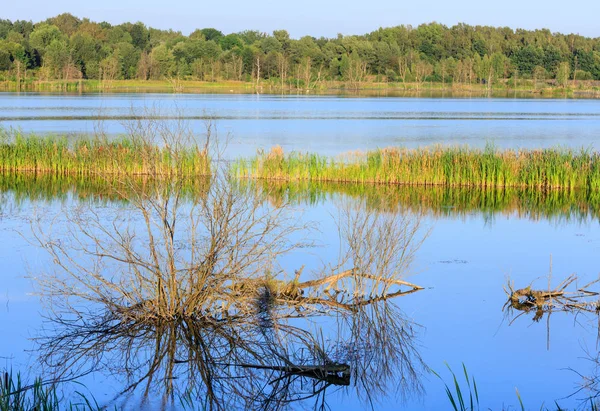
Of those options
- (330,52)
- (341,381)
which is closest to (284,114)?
(341,381)

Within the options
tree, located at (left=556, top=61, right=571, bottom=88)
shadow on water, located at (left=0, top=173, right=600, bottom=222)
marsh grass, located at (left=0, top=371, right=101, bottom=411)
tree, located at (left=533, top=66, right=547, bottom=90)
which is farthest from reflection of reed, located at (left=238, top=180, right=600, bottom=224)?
tree, located at (left=533, top=66, right=547, bottom=90)

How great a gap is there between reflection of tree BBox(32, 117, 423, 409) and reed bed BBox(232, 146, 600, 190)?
7.27 metres

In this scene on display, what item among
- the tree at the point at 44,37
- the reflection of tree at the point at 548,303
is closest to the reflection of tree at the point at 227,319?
the reflection of tree at the point at 548,303

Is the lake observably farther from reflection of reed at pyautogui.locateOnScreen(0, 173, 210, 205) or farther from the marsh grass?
the marsh grass

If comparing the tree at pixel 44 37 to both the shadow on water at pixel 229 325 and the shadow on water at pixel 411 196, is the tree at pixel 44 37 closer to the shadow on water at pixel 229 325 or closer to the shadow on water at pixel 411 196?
the shadow on water at pixel 411 196

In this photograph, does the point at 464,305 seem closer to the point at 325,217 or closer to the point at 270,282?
the point at 270,282

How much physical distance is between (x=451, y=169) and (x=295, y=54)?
78.3 meters

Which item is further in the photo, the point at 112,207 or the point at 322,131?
the point at 322,131

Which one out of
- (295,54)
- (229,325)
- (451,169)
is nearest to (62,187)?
(451,169)

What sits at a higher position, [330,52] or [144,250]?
[330,52]

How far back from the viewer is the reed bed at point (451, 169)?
1516 centimetres

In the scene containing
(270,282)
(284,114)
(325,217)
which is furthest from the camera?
(284,114)

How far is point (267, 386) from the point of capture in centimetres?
572

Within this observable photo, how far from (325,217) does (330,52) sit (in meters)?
80.5
